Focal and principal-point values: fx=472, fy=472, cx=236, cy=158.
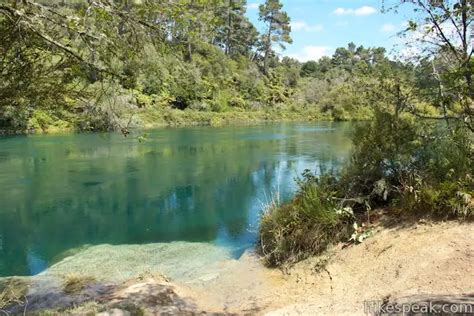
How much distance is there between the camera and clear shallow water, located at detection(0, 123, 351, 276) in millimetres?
11906

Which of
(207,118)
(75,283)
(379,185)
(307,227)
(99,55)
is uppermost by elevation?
(99,55)

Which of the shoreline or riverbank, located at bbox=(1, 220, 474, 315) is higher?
the shoreline

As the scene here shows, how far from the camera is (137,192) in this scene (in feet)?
58.0

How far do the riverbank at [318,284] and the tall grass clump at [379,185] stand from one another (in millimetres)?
341

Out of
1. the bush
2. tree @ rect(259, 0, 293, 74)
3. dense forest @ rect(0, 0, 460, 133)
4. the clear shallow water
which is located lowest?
the clear shallow water

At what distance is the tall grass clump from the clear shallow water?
7.00ft

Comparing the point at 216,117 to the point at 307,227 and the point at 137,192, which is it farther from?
the point at 307,227

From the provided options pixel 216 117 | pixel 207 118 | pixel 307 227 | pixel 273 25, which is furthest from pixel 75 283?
pixel 273 25

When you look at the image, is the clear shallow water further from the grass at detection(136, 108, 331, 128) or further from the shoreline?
the grass at detection(136, 108, 331, 128)

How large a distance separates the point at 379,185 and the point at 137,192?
11.2 meters

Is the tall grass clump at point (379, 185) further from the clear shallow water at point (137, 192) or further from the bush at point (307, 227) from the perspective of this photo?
the clear shallow water at point (137, 192)

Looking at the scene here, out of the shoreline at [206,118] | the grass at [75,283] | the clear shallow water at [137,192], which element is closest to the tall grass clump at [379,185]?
the clear shallow water at [137,192]

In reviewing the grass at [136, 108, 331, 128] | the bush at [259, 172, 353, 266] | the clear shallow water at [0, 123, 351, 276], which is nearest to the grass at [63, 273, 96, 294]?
the clear shallow water at [0, 123, 351, 276]

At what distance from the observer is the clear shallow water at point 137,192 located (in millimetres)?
11906
